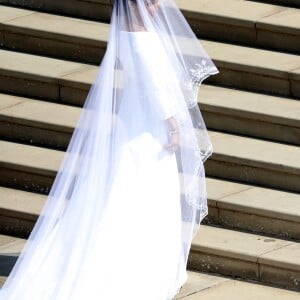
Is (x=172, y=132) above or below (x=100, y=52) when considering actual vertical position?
above

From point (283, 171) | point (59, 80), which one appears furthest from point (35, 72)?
point (283, 171)

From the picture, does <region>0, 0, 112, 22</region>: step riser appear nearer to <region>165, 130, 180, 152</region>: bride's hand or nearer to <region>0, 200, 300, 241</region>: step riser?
<region>0, 200, 300, 241</region>: step riser

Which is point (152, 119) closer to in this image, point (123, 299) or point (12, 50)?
point (123, 299)

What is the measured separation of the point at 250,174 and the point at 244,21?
167 centimetres

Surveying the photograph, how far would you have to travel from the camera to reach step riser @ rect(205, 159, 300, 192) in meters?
10.7

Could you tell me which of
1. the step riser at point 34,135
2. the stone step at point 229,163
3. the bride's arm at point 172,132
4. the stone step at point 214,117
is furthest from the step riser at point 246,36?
the bride's arm at point 172,132

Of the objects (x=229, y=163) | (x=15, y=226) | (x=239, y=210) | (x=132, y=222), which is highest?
(x=132, y=222)

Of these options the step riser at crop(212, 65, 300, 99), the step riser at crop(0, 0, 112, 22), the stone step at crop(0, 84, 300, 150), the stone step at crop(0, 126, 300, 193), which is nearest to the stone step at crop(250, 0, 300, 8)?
the step riser at crop(212, 65, 300, 99)

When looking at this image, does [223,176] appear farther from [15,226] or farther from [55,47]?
[55,47]

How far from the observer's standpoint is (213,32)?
12234 mm

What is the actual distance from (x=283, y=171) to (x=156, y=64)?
1668 mm

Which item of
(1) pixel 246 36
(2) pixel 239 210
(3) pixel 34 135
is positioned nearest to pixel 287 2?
(1) pixel 246 36

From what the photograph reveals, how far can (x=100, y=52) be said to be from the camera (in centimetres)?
1223

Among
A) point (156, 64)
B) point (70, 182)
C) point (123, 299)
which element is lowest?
point (123, 299)
